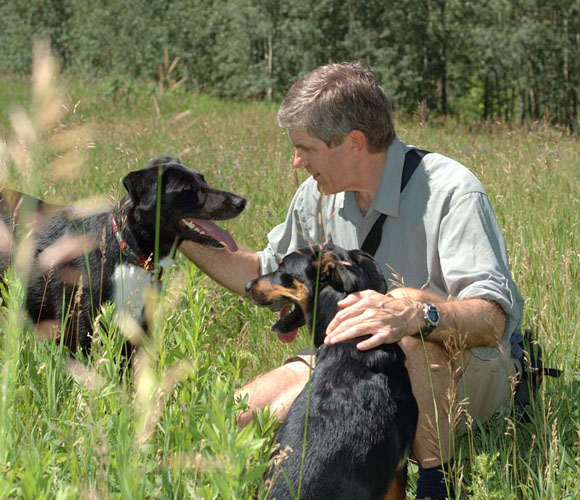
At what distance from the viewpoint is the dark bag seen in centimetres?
294

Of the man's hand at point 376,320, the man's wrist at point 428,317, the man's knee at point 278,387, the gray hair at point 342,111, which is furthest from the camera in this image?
the gray hair at point 342,111

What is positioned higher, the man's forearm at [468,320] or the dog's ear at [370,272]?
the dog's ear at [370,272]

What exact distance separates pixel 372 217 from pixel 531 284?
1.19 meters

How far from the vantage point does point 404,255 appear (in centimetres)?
330

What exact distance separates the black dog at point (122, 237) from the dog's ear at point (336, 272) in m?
0.82

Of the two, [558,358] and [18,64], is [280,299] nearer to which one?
[558,358]

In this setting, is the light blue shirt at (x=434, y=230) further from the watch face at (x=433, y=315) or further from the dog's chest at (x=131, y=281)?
the dog's chest at (x=131, y=281)

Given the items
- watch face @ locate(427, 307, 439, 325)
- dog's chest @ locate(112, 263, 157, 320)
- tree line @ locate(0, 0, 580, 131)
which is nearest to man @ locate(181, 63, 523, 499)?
watch face @ locate(427, 307, 439, 325)

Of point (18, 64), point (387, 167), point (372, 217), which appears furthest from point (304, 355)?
point (18, 64)

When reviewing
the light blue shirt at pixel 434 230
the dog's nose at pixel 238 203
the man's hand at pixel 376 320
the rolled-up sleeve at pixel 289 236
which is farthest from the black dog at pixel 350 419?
the dog's nose at pixel 238 203

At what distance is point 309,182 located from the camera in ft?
12.3

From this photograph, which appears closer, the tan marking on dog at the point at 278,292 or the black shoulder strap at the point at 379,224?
the tan marking on dog at the point at 278,292

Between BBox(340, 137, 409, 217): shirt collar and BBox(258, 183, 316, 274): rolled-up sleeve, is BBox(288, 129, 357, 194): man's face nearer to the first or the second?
BBox(340, 137, 409, 217): shirt collar

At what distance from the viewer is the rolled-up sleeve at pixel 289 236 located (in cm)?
371
